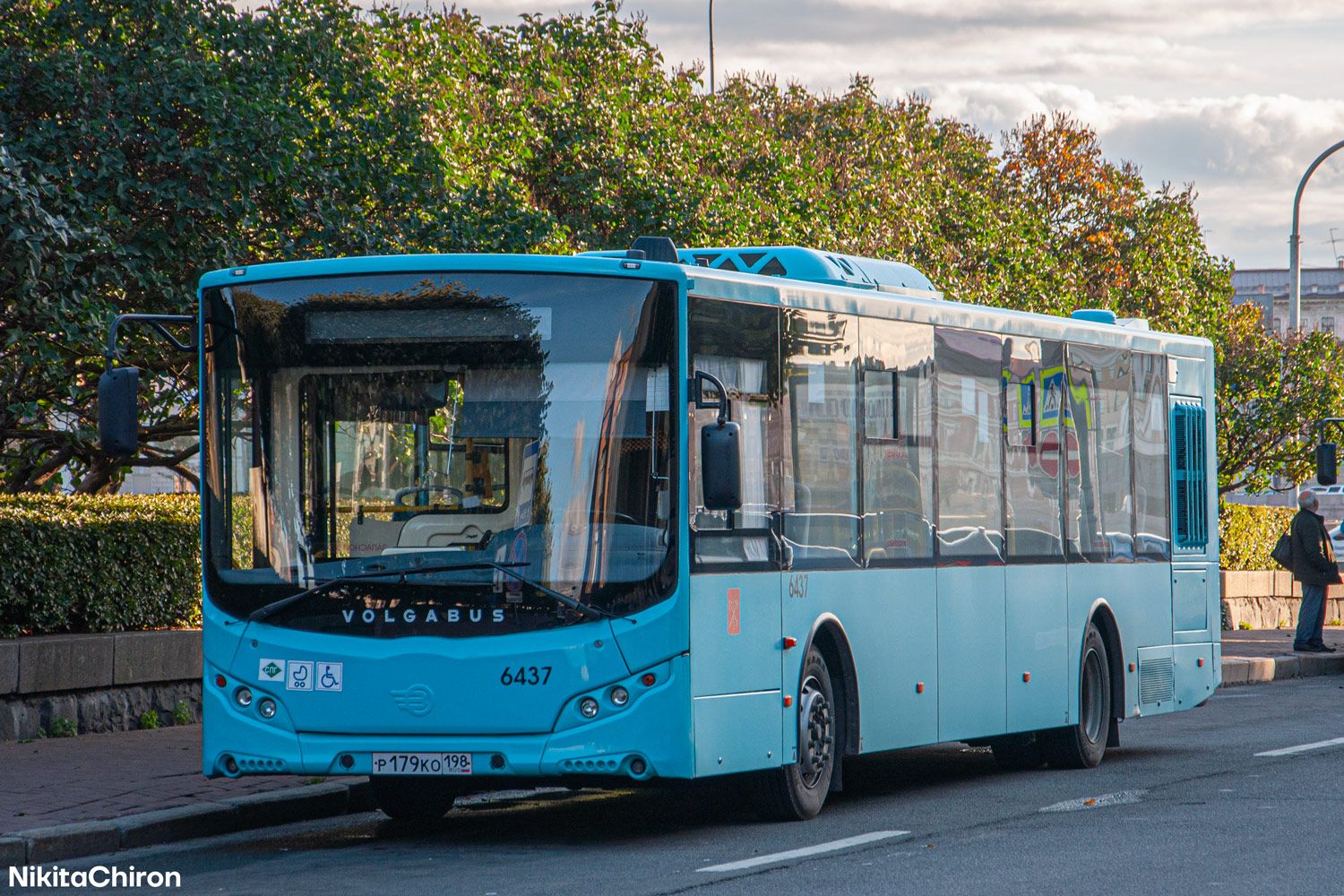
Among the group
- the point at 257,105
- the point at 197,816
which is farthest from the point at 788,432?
the point at 257,105

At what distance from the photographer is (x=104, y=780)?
10.8 m

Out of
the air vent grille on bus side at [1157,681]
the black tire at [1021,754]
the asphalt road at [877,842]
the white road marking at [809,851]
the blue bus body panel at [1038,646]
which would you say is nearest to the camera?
the asphalt road at [877,842]

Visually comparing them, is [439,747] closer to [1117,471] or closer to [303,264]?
[303,264]

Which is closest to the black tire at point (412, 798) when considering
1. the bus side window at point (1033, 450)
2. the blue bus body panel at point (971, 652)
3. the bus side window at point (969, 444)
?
the blue bus body panel at point (971, 652)

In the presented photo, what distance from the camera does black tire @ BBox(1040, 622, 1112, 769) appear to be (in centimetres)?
1284

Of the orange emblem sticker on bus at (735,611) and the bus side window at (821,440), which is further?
the bus side window at (821,440)

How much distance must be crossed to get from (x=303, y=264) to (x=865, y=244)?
17.8 metres

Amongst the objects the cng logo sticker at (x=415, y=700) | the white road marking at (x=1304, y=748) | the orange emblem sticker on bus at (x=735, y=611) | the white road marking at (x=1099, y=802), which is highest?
the orange emblem sticker on bus at (x=735, y=611)

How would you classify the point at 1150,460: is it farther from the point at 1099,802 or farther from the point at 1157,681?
the point at 1099,802

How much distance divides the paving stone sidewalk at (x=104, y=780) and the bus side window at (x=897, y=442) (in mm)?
3580

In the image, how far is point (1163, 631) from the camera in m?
14.1

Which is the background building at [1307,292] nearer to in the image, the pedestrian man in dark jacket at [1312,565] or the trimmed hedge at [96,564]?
the pedestrian man in dark jacket at [1312,565]

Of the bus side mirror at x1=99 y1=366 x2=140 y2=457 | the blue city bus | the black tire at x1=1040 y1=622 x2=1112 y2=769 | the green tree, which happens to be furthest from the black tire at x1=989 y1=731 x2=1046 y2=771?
the bus side mirror at x1=99 y1=366 x2=140 y2=457

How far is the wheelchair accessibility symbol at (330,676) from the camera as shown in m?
8.84
